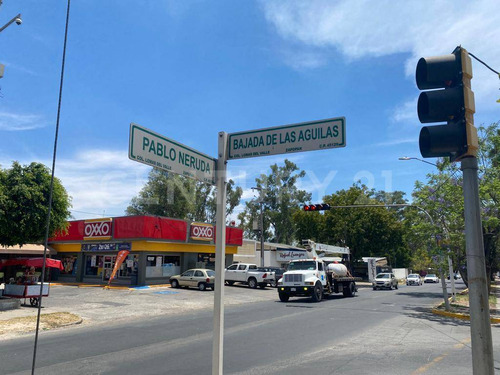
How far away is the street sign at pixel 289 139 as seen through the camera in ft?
13.6

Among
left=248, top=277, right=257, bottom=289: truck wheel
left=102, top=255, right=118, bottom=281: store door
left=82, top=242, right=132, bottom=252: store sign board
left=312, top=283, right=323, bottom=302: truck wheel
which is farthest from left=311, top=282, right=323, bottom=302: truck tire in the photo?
left=102, top=255, right=118, bottom=281: store door

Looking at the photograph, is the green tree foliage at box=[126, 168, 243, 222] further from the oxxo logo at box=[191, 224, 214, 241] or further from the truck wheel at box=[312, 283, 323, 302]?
the truck wheel at box=[312, 283, 323, 302]

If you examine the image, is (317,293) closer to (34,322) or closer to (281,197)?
(34,322)

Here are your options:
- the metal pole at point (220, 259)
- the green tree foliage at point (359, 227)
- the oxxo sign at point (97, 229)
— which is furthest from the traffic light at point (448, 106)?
the green tree foliage at point (359, 227)

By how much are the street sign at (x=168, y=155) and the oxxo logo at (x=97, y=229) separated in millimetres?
29337

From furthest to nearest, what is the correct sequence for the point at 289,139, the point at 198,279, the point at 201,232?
1. the point at 201,232
2. the point at 198,279
3. the point at 289,139

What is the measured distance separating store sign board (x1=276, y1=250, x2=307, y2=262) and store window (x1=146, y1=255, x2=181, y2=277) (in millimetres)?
14380

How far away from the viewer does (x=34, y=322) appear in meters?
13.9

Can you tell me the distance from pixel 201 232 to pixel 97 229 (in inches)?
330

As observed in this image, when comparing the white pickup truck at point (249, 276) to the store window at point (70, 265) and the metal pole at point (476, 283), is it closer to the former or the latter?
the store window at point (70, 265)

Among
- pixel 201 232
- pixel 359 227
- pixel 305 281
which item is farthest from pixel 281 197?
pixel 305 281

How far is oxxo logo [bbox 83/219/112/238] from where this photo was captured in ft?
105

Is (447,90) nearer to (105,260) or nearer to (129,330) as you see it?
(129,330)

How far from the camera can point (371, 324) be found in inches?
558
